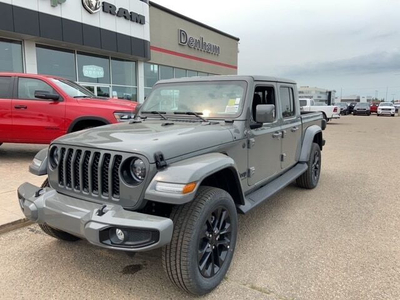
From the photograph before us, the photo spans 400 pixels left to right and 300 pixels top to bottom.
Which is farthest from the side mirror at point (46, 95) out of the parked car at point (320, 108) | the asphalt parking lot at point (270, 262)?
the parked car at point (320, 108)

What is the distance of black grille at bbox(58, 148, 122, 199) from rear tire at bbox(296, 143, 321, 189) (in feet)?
12.5

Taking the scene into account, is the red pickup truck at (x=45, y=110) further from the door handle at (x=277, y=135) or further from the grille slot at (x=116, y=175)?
the grille slot at (x=116, y=175)

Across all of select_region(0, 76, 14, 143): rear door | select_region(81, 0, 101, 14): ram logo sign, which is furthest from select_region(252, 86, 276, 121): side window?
select_region(81, 0, 101, 14): ram logo sign

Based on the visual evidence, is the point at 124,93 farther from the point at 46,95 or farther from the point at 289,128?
the point at 289,128

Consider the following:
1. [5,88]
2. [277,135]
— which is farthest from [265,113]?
[5,88]

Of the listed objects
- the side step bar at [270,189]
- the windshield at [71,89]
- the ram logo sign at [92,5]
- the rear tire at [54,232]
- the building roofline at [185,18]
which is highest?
the building roofline at [185,18]

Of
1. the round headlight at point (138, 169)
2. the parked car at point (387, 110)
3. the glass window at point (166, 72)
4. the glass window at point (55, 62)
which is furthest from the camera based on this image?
the parked car at point (387, 110)

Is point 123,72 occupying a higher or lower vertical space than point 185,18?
lower

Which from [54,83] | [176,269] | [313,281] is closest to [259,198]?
[313,281]

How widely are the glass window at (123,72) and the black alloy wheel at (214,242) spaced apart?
47.8ft

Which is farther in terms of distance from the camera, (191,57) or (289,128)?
(191,57)

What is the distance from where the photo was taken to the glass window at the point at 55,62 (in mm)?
12867

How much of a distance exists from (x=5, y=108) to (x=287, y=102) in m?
5.79

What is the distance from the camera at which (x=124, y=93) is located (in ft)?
55.5
